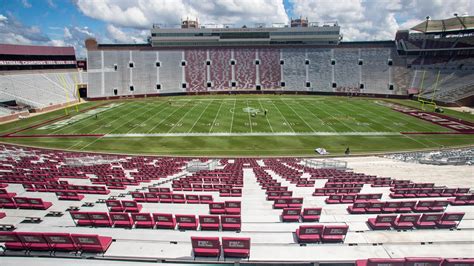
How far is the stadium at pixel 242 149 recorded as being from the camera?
792 centimetres

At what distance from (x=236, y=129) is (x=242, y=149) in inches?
282

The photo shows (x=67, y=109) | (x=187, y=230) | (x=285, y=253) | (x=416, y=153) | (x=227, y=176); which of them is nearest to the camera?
(x=285, y=253)

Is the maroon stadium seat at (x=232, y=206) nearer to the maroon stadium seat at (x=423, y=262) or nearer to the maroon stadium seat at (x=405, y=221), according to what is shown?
the maroon stadium seat at (x=405, y=221)

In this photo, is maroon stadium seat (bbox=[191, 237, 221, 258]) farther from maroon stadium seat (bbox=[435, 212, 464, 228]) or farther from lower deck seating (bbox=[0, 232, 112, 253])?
maroon stadium seat (bbox=[435, 212, 464, 228])

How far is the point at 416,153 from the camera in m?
28.3

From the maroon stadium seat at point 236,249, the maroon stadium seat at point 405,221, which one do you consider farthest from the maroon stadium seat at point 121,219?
the maroon stadium seat at point 405,221

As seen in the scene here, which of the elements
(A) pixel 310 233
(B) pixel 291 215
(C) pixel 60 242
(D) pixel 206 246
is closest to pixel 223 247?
(D) pixel 206 246

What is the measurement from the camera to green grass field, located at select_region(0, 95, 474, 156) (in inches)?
1239

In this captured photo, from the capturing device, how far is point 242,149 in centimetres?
3088

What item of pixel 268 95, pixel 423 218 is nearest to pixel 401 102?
pixel 268 95

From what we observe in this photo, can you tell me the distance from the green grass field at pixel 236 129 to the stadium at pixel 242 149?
31 cm

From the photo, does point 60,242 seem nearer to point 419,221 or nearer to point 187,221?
point 187,221

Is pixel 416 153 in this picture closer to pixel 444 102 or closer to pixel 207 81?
pixel 444 102

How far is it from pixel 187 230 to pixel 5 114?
48694 millimetres
